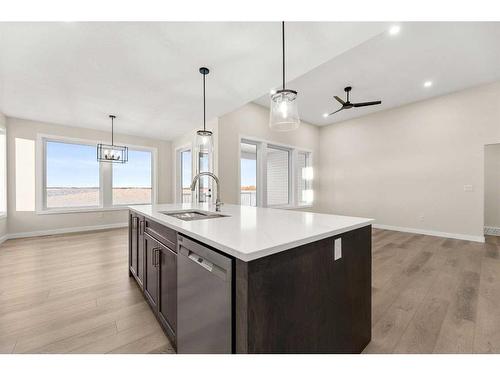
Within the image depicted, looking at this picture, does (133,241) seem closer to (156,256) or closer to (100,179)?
(156,256)

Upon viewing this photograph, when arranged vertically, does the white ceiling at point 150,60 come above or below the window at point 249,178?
above

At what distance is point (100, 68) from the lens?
2.67m

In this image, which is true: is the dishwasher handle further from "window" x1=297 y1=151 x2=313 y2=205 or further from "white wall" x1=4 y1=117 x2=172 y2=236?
"window" x1=297 y1=151 x2=313 y2=205

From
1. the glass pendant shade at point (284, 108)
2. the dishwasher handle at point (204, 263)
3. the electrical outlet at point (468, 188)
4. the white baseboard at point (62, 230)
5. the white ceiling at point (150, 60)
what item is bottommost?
the white baseboard at point (62, 230)

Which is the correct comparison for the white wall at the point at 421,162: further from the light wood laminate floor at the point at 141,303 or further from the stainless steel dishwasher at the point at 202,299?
the stainless steel dishwasher at the point at 202,299

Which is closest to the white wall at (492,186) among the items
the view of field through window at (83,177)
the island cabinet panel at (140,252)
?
the island cabinet panel at (140,252)

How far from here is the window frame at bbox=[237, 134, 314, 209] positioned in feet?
16.9

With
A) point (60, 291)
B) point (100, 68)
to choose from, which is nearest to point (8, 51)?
point (100, 68)

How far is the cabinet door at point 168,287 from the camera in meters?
1.43

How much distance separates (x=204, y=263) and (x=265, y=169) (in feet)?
14.2

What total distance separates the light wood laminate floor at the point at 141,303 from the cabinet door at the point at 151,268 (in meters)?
0.18

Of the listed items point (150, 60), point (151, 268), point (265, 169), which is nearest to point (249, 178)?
point (265, 169)

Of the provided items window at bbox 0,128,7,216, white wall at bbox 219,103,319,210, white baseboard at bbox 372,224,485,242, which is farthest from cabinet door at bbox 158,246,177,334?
white baseboard at bbox 372,224,485,242
